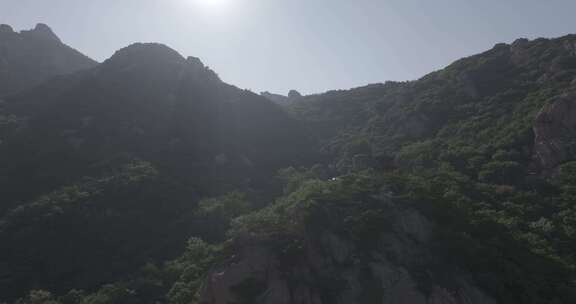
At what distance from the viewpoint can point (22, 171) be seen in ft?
143

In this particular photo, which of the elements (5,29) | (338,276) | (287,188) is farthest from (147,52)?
(338,276)

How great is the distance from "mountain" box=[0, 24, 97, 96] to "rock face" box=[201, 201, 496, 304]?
6533 cm

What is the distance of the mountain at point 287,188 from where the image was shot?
2236 cm

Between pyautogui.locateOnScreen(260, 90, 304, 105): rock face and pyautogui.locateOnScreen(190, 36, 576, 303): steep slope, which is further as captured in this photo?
pyautogui.locateOnScreen(260, 90, 304, 105): rock face

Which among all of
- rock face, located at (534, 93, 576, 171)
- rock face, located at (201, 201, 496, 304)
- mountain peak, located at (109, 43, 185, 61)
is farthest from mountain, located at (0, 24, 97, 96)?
rock face, located at (534, 93, 576, 171)

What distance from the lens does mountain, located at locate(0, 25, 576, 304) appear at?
73.4 ft

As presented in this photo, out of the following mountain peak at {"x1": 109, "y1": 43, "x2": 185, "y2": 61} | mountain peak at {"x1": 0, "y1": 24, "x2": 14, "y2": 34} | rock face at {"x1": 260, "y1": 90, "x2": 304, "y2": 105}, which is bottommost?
rock face at {"x1": 260, "y1": 90, "x2": 304, "y2": 105}

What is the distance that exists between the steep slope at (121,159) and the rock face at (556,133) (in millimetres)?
25764

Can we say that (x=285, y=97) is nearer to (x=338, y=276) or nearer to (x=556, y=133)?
(x=556, y=133)

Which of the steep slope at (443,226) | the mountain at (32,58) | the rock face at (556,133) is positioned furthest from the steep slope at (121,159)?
the rock face at (556,133)

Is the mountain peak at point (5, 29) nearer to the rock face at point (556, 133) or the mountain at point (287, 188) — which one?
the mountain at point (287, 188)

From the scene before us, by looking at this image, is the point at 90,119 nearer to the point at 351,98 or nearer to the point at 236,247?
the point at 236,247

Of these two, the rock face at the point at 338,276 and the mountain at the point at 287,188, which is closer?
the rock face at the point at 338,276

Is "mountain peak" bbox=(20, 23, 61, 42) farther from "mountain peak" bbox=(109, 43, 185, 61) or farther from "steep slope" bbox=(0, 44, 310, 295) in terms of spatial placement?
"steep slope" bbox=(0, 44, 310, 295)
